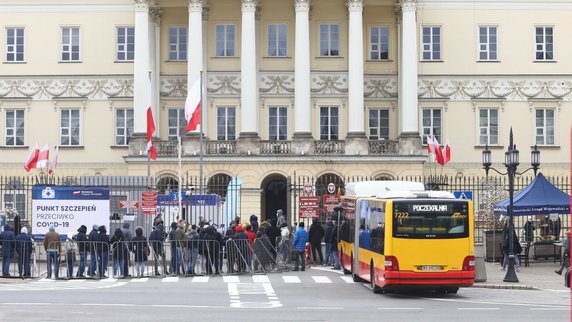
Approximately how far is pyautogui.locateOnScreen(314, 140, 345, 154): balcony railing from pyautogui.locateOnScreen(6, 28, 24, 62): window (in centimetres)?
1650

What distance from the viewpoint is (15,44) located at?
208ft

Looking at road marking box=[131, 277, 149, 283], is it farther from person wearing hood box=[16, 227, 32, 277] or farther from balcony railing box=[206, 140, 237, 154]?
balcony railing box=[206, 140, 237, 154]

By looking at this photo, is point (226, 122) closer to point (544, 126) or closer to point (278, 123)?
point (278, 123)

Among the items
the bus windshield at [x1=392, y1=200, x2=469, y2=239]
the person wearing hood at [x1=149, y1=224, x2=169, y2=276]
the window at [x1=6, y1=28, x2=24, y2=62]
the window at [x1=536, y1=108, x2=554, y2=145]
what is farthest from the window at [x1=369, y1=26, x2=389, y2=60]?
the bus windshield at [x1=392, y1=200, x2=469, y2=239]

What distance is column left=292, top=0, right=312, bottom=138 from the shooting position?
59.2 metres

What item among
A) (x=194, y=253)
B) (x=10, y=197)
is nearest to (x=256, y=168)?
(x=10, y=197)

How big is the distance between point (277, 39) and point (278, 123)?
14.2 ft

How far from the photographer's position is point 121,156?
207 feet

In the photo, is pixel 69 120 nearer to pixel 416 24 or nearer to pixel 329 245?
pixel 416 24

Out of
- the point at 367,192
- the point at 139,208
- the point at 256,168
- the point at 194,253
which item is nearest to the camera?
the point at 367,192

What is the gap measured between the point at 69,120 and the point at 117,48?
178 inches

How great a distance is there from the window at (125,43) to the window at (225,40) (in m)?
4.46

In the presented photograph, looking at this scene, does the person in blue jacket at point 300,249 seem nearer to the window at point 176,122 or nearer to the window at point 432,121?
the window at point 176,122

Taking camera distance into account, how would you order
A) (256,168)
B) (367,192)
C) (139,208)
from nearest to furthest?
(367,192) < (139,208) < (256,168)
